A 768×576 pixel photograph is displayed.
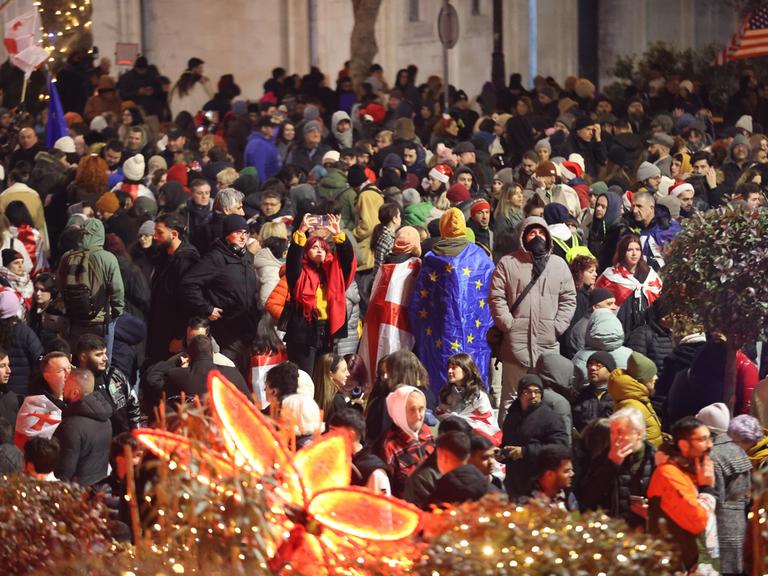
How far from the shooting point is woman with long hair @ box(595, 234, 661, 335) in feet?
41.0

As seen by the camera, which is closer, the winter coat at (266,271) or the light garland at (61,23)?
the winter coat at (266,271)

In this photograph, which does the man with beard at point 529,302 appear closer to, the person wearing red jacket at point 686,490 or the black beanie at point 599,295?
the black beanie at point 599,295

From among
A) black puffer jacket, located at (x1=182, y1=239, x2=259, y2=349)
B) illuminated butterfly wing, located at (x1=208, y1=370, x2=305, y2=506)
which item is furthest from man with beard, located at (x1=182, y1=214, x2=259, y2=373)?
illuminated butterfly wing, located at (x1=208, y1=370, x2=305, y2=506)

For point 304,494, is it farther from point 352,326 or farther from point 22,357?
point 352,326

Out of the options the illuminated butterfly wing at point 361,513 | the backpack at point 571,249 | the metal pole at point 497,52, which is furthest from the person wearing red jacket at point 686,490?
the metal pole at point 497,52

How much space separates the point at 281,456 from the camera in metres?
5.43

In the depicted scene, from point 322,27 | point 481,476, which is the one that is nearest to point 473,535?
point 481,476

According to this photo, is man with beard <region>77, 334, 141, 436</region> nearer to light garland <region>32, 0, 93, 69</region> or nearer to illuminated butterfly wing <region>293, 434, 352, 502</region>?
illuminated butterfly wing <region>293, 434, 352, 502</region>

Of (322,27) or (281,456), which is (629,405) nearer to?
(281,456)

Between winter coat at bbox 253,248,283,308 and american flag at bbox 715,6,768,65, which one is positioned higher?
american flag at bbox 715,6,768,65

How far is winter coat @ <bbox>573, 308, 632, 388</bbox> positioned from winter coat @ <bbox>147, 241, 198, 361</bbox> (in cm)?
284

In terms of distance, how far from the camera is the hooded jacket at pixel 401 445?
8758 millimetres

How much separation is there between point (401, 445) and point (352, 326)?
3924mm

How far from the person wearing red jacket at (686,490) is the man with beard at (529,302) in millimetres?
3524
